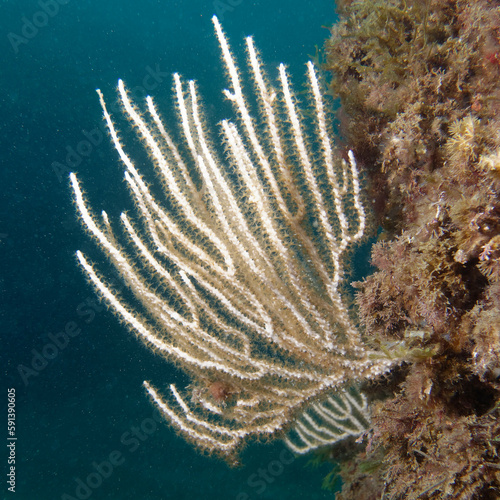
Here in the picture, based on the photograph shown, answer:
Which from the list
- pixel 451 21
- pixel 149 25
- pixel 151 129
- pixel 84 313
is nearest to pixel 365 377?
pixel 451 21

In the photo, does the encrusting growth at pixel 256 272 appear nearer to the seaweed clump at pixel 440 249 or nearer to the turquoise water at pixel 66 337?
the seaweed clump at pixel 440 249

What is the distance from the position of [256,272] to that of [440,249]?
47.8 inches

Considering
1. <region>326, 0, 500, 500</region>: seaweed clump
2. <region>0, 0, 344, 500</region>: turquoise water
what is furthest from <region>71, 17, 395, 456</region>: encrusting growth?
<region>0, 0, 344, 500</region>: turquoise water

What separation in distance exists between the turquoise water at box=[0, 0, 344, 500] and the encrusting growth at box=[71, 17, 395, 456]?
1054 cm

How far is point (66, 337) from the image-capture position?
487 inches

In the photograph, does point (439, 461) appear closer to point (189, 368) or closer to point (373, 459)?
point (373, 459)

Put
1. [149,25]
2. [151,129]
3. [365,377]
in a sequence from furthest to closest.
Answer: [149,25]
[151,129]
[365,377]

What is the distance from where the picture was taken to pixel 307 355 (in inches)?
96.4

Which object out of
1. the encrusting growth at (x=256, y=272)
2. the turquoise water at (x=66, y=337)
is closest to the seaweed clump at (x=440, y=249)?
the encrusting growth at (x=256, y=272)

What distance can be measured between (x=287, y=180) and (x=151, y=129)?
4.81ft

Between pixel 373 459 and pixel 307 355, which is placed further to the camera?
pixel 373 459

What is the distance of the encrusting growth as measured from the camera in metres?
2.37

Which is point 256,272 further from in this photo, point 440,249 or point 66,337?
point 66,337

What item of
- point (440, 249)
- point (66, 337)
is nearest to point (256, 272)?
point (440, 249)
